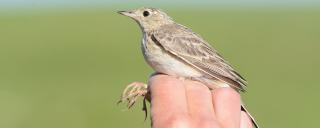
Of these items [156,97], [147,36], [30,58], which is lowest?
[156,97]

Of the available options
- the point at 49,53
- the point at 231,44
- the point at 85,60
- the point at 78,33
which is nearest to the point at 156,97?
the point at 85,60

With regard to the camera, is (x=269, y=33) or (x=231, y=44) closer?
(x=231, y=44)

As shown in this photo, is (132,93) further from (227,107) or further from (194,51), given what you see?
(227,107)

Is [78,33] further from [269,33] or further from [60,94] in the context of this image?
[60,94]

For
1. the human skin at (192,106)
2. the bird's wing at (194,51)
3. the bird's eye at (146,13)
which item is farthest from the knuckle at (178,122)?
the bird's eye at (146,13)

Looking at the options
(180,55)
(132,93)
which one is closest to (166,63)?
(180,55)

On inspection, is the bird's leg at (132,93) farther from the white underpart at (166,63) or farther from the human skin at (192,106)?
the human skin at (192,106)
